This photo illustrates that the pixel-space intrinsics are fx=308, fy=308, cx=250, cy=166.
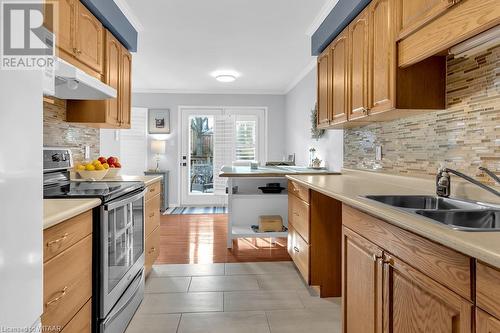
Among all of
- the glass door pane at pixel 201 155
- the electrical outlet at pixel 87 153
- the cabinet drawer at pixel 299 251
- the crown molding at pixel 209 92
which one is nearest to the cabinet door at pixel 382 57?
the cabinet drawer at pixel 299 251

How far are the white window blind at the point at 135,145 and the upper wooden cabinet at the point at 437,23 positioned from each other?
557cm

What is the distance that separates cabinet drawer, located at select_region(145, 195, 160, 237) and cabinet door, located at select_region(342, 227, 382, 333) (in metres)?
1.74

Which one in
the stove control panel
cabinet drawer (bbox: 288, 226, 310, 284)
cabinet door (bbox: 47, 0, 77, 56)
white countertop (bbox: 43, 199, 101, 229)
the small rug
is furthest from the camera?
the small rug

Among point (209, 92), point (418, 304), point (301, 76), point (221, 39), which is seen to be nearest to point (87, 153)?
point (221, 39)

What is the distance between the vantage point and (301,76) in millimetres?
5336

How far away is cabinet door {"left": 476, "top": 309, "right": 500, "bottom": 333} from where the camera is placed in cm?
69

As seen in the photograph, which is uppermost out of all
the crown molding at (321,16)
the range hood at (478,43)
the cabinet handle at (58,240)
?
the crown molding at (321,16)

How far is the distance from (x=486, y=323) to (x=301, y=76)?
16.4ft

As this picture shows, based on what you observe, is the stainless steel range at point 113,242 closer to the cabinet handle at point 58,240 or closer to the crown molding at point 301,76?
the cabinet handle at point 58,240

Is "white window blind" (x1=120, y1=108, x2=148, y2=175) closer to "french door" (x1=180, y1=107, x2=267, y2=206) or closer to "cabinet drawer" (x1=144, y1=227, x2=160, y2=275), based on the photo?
"french door" (x1=180, y1=107, x2=267, y2=206)

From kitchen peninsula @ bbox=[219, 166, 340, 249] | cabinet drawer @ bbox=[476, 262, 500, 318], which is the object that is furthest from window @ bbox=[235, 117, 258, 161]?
cabinet drawer @ bbox=[476, 262, 500, 318]

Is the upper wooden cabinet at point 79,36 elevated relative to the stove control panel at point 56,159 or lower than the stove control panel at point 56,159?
elevated

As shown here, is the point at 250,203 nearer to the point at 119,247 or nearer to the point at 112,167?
the point at 112,167

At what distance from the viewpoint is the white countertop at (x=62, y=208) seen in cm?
113
